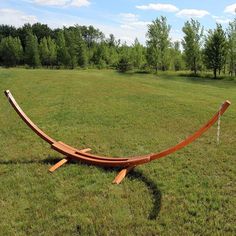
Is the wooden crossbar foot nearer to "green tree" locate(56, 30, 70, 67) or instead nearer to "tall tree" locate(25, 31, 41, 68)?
"green tree" locate(56, 30, 70, 67)

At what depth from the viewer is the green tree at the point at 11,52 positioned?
181 feet

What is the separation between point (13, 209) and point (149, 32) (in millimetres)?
41165

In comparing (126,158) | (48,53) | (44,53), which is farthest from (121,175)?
(44,53)

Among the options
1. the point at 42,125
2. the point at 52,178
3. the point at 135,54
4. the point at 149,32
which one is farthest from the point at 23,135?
the point at 135,54

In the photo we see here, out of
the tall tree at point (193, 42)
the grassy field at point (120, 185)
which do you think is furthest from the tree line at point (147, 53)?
the grassy field at point (120, 185)

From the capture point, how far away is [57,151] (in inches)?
270

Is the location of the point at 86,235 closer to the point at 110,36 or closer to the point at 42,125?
the point at 42,125

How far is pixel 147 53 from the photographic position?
1730 inches

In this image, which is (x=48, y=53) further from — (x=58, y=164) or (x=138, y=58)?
(x=58, y=164)

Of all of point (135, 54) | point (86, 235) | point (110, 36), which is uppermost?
point (110, 36)

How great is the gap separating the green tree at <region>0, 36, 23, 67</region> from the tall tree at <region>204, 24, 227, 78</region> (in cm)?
3291

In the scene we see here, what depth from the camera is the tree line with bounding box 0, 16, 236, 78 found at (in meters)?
38.0

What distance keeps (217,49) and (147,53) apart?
996 centimetres

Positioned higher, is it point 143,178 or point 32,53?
point 32,53
